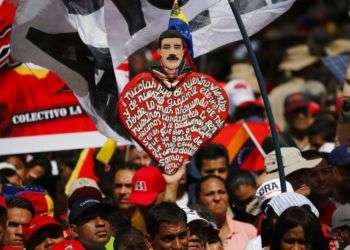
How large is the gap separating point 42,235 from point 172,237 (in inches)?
41.1

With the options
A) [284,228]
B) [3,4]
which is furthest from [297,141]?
[284,228]

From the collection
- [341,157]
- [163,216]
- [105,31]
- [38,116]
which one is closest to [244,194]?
[341,157]

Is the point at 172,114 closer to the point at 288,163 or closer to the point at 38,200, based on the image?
the point at 288,163

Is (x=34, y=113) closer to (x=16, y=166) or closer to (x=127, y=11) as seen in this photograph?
(x=16, y=166)

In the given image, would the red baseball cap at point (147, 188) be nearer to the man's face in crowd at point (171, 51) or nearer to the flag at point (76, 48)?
the flag at point (76, 48)

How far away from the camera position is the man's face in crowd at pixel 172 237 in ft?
35.3

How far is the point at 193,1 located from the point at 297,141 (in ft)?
14.9

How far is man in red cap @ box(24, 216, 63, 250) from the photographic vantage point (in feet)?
37.3

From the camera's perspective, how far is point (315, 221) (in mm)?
9781

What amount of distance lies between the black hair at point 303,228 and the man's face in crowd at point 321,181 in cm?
233

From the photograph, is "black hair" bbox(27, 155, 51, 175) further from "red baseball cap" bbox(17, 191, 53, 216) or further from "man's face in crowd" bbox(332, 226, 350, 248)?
"man's face in crowd" bbox(332, 226, 350, 248)

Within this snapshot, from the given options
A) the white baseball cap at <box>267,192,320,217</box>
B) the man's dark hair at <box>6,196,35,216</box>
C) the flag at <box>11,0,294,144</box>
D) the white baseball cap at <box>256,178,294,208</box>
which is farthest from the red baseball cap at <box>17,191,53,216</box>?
the white baseball cap at <box>267,192,320,217</box>

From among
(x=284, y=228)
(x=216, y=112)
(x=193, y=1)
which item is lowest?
(x=284, y=228)

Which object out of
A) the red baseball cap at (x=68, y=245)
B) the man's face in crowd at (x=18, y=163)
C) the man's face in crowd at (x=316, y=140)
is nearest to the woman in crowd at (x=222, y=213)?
the red baseball cap at (x=68, y=245)
